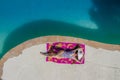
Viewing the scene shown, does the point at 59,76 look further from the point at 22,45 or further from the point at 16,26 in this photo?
the point at 16,26

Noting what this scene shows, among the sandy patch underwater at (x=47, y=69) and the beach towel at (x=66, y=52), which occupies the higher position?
the beach towel at (x=66, y=52)

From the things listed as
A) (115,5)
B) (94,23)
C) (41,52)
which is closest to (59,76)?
(41,52)

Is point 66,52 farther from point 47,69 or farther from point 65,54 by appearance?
point 47,69

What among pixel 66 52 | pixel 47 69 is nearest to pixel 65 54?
pixel 66 52

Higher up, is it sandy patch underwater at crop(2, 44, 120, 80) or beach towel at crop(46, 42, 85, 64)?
beach towel at crop(46, 42, 85, 64)
